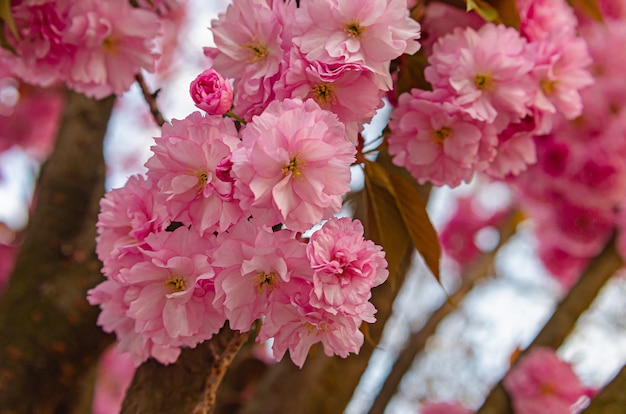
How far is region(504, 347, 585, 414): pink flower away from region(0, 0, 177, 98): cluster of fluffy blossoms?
110 centimetres

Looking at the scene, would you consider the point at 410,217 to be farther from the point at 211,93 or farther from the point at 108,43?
the point at 108,43

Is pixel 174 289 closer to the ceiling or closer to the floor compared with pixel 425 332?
closer to the ceiling

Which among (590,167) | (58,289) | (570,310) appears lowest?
(58,289)

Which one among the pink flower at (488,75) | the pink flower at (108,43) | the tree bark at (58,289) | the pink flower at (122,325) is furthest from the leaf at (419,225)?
the tree bark at (58,289)

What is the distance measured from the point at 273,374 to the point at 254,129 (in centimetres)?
105

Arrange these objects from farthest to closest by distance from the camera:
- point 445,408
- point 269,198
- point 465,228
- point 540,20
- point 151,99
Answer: point 465,228 → point 445,408 → point 151,99 → point 540,20 → point 269,198

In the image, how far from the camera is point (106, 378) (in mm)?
A: 3656

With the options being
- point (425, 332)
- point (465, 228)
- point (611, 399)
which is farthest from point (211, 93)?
point (465, 228)

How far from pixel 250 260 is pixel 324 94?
0.20 metres

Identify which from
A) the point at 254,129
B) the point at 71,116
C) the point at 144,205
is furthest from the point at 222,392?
the point at 254,129

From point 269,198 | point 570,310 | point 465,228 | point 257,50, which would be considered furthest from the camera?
point 465,228

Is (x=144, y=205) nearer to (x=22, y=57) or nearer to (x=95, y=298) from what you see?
(x=95, y=298)

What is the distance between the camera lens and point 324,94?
2.14ft

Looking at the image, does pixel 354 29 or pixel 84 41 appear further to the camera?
pixel 84 41
